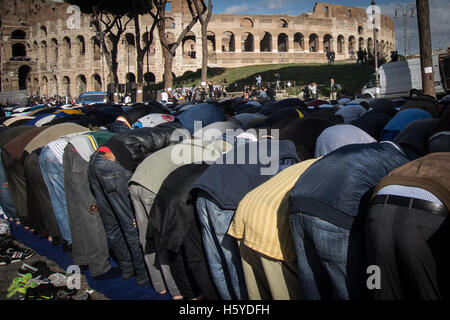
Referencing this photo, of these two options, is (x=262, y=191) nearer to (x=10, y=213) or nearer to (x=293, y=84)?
(x=10, y=213)

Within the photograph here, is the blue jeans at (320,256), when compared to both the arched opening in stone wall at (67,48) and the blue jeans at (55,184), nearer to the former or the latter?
A: the blue jeans at (55,184)

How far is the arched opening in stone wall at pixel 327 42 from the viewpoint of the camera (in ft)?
166

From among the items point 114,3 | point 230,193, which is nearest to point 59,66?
point 114,3

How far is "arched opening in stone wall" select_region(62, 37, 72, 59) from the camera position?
48750mm

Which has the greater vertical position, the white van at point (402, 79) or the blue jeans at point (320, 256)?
the white van at point (402, 79)

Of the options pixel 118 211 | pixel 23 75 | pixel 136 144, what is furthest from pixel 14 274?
pixel 23 75

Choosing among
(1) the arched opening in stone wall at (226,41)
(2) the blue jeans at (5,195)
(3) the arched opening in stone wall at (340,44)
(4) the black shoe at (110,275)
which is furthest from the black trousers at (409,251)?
(3) the arched opening in stone wall at (340,44)

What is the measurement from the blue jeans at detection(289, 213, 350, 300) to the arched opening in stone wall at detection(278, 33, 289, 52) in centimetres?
4934

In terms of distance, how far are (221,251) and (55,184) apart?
294 centimetres

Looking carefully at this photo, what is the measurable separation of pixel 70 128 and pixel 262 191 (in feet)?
13.2

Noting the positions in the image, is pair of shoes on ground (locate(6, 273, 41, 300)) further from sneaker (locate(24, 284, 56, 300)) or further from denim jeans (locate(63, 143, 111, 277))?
denim jeans (locate(63, 143, 111, 277))

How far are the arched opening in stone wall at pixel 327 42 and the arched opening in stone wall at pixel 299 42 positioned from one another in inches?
131

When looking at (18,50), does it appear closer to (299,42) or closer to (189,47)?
(189,47)
